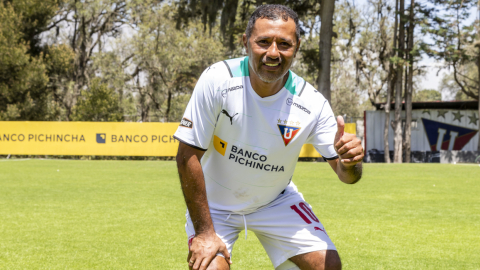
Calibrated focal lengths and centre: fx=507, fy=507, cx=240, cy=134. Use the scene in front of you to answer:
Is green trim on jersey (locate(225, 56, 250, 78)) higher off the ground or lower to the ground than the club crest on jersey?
higher

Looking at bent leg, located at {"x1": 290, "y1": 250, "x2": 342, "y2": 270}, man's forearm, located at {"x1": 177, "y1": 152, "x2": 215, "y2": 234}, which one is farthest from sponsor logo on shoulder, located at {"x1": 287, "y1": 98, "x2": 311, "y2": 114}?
bent leg, located at {"x1": 290, "y1": 250, "x2": 342, "y2": 270}

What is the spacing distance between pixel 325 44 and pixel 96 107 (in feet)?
52.3

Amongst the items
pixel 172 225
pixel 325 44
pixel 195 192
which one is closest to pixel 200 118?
pixel 195 192

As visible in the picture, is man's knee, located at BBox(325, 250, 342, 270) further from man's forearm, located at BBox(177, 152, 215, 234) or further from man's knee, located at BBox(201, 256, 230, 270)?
man's forearm, located at BBox(177, 152, 215, 234)

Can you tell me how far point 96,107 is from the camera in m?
32.5

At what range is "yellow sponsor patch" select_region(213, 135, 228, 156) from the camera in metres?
3.27

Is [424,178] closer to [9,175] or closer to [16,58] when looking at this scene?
[9,175]

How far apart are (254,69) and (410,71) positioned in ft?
90.3

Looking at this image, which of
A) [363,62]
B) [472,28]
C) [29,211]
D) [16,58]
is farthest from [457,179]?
[16,58]

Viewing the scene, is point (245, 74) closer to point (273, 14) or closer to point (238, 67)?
point (238, 67)

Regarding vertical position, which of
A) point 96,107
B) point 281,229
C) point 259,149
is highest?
point 259,149

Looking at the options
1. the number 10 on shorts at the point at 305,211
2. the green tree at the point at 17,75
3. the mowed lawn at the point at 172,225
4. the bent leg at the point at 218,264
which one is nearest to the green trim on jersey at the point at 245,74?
the number 10 on shorts at the point at 305,211

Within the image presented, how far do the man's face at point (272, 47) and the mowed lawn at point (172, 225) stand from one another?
305 cm

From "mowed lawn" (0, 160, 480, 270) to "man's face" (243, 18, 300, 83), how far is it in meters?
3.05
